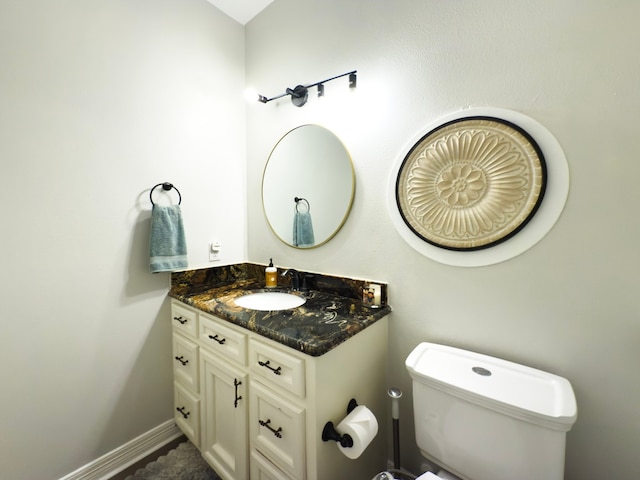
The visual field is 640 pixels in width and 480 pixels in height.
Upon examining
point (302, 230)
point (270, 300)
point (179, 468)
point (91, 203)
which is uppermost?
point (91, 203)

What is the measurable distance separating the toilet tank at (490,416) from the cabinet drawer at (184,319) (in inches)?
42.6

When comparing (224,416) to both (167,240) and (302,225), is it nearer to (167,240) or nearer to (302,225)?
(167,240)

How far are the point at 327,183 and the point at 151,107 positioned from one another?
3.54 feet

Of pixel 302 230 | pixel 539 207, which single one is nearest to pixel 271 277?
pixel 302 230

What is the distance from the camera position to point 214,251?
1.70 metres

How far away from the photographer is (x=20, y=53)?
1041 millimetres

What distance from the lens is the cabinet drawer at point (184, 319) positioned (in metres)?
1.34

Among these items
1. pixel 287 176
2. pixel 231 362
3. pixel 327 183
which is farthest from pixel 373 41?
pixel 231 362

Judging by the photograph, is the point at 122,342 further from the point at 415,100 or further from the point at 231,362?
the point at 415,100

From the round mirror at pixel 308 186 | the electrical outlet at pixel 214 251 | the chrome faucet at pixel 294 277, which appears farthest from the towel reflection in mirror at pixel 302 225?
the electrical outlet at pixel 214 251

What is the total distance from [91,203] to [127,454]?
1.36 m

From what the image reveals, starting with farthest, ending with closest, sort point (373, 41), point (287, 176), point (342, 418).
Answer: point (287, 176)
point (373, 41)
point (342, 418)

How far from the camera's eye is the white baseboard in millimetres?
1249

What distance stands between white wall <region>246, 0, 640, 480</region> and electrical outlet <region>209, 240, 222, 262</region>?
0.86m
